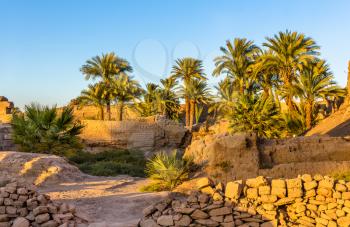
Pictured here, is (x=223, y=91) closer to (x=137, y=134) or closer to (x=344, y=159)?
(x=137, y=134)

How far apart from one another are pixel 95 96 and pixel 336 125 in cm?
2222

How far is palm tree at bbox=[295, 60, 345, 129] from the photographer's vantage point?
90.1 ft

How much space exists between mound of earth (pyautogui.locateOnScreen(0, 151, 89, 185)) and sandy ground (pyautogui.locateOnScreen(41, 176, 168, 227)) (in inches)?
33.8

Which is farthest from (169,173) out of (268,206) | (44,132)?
(44,132)

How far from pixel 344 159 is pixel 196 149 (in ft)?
20.0

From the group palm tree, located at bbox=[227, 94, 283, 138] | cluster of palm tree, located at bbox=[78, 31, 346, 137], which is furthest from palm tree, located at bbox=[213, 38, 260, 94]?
palm tree, located at bbox=[227, 94, 283, 138]

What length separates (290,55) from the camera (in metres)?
29.4

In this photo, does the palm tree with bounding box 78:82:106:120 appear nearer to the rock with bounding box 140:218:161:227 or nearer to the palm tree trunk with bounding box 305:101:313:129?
the palm tree trunk with bounding box 305:101:313:129

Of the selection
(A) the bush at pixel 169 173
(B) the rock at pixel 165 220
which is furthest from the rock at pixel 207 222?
(A) the bush at pixel 169 173

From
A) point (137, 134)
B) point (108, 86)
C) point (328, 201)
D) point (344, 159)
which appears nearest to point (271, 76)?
point (137, 134)

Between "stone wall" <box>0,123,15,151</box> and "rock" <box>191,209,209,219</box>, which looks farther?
"stone wall" <box>0,123,15,151</box>

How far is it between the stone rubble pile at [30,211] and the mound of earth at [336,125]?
1876 centimetres

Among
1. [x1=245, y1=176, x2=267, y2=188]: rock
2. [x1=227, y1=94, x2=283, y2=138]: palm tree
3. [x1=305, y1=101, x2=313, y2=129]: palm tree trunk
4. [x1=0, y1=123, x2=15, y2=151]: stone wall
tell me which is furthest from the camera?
[x1=305, y1=101, x2=313, y2=129]: palm tree trunk

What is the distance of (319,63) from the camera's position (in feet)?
95.3
